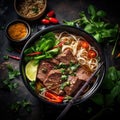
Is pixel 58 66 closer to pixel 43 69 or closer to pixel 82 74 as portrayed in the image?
pixel 43 69

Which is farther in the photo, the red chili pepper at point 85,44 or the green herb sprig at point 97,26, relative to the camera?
the green herb sprig at point 97,26

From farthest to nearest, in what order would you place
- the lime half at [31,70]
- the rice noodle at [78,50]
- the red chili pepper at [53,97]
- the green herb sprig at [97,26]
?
the green herb sprig at [97,26] → the rice noodle at [78,50] → the lime half at [31,70] → the red chili pepper at [53,97]

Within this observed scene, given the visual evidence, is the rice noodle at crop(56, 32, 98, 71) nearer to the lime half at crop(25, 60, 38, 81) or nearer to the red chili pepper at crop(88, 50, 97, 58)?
the red chili pepper at crop(88, 50, 97, 58)

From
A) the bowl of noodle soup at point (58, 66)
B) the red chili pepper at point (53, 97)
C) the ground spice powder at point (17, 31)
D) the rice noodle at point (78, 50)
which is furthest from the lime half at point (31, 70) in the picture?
the ground spice powder at point (17, 31)

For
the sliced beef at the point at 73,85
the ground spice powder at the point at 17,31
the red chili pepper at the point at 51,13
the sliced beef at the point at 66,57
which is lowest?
the sliced beef at the point at 73,85

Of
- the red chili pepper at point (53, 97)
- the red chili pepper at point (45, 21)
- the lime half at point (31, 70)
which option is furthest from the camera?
the red chili pepper at point (45, 21)

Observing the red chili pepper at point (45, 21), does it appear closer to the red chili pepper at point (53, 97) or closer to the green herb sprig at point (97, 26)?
the green herb sprig at point (97, 26)

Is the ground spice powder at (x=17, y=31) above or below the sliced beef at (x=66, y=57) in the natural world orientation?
above
